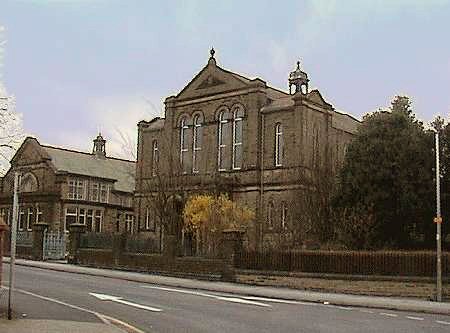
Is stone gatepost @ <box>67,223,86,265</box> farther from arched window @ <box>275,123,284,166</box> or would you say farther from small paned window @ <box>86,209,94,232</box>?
small paned window @ <box>86,209,94,232</box>

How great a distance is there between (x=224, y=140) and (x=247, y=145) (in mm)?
2562

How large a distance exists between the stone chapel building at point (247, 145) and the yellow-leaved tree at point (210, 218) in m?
1.69

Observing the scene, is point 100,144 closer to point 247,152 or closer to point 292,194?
point 247,152

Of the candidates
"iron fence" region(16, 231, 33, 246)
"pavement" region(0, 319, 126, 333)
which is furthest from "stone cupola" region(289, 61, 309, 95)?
"pavement" region(0, 319, 126, 333)

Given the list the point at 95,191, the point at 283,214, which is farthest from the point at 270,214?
the point at 95,191

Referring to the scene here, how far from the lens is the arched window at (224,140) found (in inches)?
2029

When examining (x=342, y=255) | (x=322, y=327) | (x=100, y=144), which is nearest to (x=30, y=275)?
(x=342, y=255)

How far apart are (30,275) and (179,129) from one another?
22.8 metres

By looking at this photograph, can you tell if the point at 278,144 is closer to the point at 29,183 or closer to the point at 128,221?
the point at 128,221

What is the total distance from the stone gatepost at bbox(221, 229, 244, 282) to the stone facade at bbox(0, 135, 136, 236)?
30.8 meters

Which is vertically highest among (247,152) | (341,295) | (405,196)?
(247,152)

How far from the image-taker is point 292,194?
45.5m

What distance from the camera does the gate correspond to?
51.1 meters

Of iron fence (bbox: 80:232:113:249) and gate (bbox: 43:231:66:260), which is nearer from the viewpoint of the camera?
iron fence (bbox: 80:232:113:249)
